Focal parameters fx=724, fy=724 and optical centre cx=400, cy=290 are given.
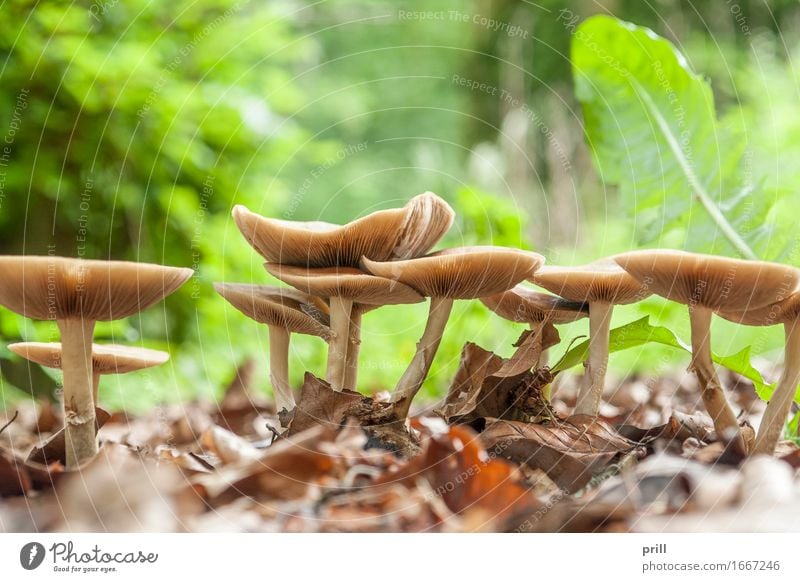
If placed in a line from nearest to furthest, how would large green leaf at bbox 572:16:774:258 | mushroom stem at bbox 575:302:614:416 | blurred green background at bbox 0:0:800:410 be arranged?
mushroom stem at bbox 575:302:614:416 → large green leaf at bbox 572:16:774:258 → blurred green background at bbox 0:0:800:410

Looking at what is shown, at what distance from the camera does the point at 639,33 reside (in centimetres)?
106

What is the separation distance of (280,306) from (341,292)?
0.07 metres

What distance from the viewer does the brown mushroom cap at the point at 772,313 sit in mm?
744

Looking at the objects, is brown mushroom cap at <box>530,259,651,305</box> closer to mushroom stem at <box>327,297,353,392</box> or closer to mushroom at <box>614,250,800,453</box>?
mushroom at <box>614,250,800,453</box>

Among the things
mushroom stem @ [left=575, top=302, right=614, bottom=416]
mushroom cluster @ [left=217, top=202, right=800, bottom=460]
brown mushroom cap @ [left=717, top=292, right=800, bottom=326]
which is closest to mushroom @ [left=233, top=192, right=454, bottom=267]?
mushroom cluster @ [left=217, top=202, right=800, bottom=460]

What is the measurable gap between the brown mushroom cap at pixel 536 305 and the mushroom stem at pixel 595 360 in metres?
0.02

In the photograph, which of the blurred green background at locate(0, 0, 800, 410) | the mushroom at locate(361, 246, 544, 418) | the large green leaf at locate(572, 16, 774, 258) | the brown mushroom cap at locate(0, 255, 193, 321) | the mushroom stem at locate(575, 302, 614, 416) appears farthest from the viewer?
the blurred green background at locate(0, 0, 800, 410)

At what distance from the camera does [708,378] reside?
805mm

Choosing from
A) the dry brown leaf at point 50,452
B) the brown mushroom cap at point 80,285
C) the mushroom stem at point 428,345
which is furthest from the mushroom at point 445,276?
the dry brown leaf at point 50,452

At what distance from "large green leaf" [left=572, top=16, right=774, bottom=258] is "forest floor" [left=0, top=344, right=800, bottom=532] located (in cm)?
43

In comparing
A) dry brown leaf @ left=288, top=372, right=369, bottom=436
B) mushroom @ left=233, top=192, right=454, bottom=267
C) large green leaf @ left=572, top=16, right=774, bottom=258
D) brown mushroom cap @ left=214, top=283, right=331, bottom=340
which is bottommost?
dry brown leaf @ left=288, top=372, right=369, bottom=436

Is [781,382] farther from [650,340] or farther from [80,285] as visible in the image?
[80,285]

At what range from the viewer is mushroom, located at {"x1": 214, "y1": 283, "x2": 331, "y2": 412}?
817mm
